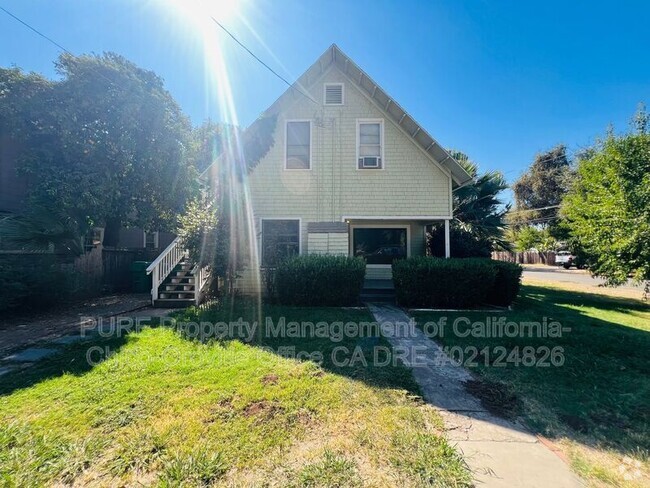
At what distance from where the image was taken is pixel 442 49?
9961 millimetres

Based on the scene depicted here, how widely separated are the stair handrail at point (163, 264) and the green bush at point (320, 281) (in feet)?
11.2

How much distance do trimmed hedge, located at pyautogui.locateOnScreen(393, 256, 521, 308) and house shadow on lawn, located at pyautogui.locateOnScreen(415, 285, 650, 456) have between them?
994mm

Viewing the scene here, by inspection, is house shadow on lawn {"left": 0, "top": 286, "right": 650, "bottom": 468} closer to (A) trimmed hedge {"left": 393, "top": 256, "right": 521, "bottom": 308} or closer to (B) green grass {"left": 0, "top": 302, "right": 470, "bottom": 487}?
(B) green grass {"left": 0, "top": 302, "right": 470, "bottom": 487}

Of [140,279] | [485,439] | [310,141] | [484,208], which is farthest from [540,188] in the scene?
[140,279]

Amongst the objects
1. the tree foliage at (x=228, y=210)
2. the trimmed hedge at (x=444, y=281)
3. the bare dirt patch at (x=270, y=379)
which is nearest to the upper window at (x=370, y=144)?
the tree foliage at (x=228, y=210)

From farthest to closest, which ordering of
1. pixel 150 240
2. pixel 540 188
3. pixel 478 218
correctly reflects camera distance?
1. pixel 540 188
2. pixel 150 240
3. pixel 478 218

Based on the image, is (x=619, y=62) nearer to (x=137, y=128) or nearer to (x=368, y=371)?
(x=368, y=371)

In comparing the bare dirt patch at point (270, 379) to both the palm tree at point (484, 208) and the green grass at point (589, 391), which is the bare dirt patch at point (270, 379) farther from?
the palm tree at point (484, 208)

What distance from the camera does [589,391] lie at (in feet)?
11.4

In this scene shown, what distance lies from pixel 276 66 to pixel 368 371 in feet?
31.0

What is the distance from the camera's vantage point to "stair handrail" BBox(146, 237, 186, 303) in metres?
7.80

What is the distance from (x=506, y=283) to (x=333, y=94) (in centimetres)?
833

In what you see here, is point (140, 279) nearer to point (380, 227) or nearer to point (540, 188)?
point (380, 227)

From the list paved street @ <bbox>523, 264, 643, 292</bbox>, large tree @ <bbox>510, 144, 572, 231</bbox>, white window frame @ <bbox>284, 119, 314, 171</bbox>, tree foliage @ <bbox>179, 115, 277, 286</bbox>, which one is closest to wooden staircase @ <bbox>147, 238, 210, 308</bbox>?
tree foliage @ <bbox>179, 115, 277, 286</bbox>
